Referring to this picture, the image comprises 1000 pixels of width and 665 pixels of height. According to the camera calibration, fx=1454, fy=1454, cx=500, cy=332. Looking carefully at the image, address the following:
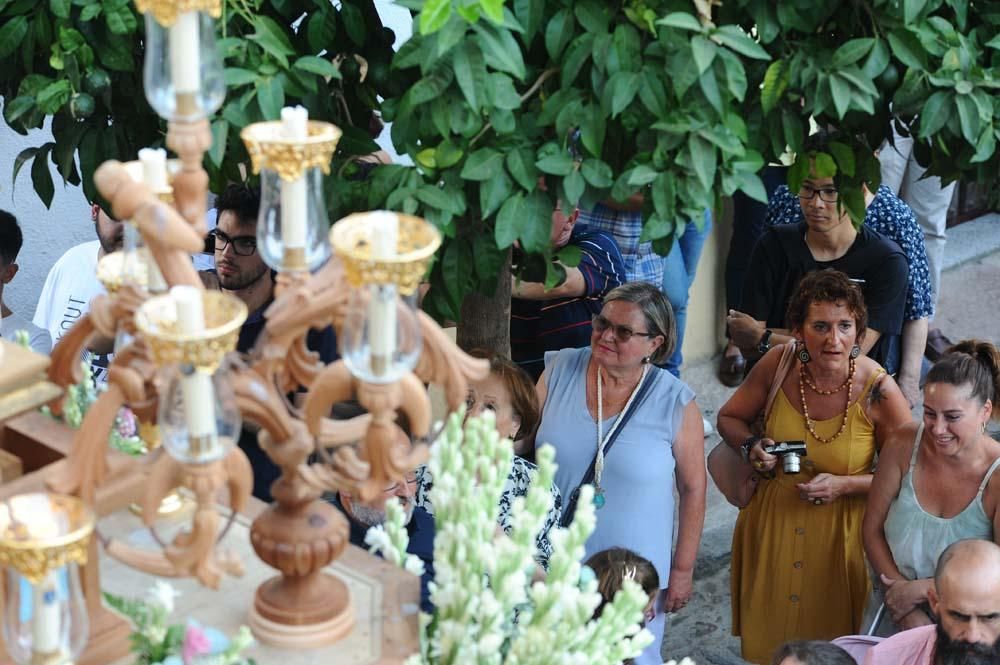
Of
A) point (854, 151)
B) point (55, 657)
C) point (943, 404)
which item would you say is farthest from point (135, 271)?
point (943, 404)

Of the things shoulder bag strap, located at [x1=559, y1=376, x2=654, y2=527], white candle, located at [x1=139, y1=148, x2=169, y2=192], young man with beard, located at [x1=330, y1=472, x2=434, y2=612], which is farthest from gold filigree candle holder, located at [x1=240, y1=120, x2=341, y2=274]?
shoulder bag strap, located at [x1=559, y1=376, x2=654, y2=527]

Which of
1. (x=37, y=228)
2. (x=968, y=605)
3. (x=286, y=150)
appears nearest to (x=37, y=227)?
(x=37, y=228)

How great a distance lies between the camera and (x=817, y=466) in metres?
4.94

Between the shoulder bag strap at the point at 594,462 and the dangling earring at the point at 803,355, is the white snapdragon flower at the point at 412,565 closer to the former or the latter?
the shoulder bag strap at the point at 594,462

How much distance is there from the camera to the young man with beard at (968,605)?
155 inches

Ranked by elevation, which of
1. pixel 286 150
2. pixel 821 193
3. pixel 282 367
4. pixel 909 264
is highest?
pixel 286 150

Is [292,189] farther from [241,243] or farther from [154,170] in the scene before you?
[241,243]

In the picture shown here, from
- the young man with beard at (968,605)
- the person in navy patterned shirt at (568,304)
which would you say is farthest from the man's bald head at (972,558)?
the person in navy patterned shirt at (568,304)

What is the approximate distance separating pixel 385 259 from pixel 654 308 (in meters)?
2.76

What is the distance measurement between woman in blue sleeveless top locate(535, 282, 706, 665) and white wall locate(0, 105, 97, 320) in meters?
2.35

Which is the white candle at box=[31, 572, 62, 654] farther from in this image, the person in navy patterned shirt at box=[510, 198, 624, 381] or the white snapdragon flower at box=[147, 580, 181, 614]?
the person in navy patterned shirt at box=[510, 198, 624, 381]

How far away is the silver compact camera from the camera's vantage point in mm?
4867

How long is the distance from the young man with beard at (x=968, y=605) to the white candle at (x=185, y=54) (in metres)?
2.70

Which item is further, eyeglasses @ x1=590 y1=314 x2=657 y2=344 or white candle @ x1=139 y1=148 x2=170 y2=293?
eyeglasses @ x1=590 y1=314 x2=657 y2=344
